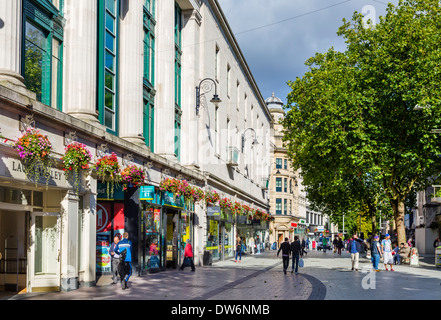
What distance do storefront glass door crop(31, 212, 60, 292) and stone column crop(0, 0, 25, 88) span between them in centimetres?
392

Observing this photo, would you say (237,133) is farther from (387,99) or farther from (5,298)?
(5,298)

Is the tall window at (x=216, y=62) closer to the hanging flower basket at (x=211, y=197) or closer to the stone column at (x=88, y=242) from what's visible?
the hanging flower basket at (x=211, y=197)

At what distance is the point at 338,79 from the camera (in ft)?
120

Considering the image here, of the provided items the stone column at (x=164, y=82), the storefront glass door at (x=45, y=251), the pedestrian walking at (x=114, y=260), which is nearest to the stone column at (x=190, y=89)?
the stone column at (x=164, y=82)

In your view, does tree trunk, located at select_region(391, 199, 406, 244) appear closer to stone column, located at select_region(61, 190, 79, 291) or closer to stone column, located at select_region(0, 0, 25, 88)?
stone column, located at select_region(61, 190, 79, 291)

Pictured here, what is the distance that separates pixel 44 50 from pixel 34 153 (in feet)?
13.2

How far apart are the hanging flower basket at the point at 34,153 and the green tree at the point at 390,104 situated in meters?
21.0

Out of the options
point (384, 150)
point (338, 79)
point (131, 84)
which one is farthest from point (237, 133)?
point (131, 84)

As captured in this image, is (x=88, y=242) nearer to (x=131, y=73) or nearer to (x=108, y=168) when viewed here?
(x=108, y=168)

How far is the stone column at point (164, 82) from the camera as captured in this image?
26078mm

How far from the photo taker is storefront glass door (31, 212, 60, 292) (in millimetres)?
15438

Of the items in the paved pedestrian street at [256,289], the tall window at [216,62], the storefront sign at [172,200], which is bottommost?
the paved pedestrian street at [256,289]

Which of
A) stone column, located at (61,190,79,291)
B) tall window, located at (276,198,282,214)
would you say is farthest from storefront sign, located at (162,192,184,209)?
tall window, located at (276,198,282,214)
